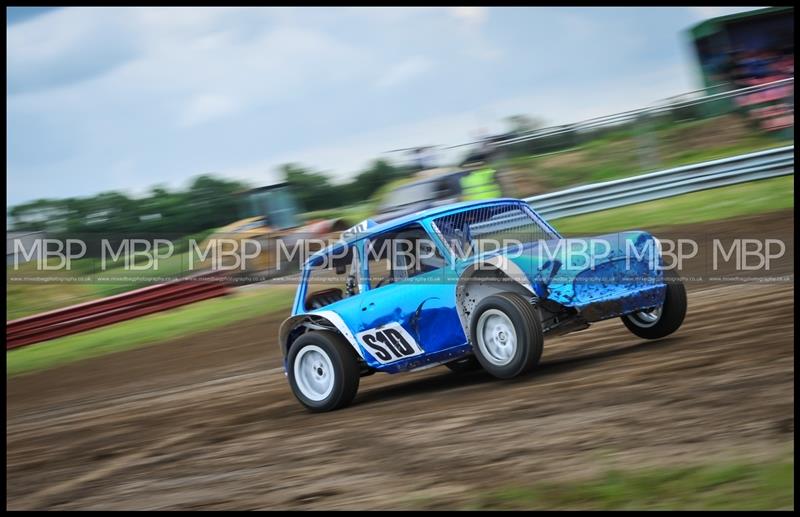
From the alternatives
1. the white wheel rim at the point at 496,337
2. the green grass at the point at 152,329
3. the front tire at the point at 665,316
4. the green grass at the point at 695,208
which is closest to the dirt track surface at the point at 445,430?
the front tire at the point at 665,316

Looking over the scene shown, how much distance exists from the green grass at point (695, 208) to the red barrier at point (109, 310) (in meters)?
6.34

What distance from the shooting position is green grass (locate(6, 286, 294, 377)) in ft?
49.8

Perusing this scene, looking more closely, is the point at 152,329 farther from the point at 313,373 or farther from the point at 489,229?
the point at 489,229

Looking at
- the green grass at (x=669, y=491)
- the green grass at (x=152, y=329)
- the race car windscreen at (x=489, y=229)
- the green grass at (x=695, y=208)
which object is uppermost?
the race car windscreen at (x=489, y=229)

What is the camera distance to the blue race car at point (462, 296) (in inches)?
270

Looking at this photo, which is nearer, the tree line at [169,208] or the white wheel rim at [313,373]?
the white wheel rim at [313,373]

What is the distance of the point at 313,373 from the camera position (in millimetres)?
7953

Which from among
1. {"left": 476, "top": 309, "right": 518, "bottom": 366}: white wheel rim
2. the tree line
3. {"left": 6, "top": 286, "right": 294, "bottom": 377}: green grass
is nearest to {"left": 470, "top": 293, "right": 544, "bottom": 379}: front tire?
{"left": 476, "top": 309, "right": 518, "bottom": 366}: white wheel rim

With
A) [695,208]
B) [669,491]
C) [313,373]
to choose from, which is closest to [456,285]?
[313,373]

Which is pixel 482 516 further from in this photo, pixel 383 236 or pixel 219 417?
pixel 219 417

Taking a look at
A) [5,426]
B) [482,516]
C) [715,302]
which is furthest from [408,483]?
[5,426]

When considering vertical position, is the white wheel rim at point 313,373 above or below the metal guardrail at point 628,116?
below

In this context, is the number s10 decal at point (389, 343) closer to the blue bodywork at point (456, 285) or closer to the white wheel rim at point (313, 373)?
the blue bodywork at point (456, 285)

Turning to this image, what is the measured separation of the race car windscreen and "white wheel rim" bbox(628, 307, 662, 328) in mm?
962
